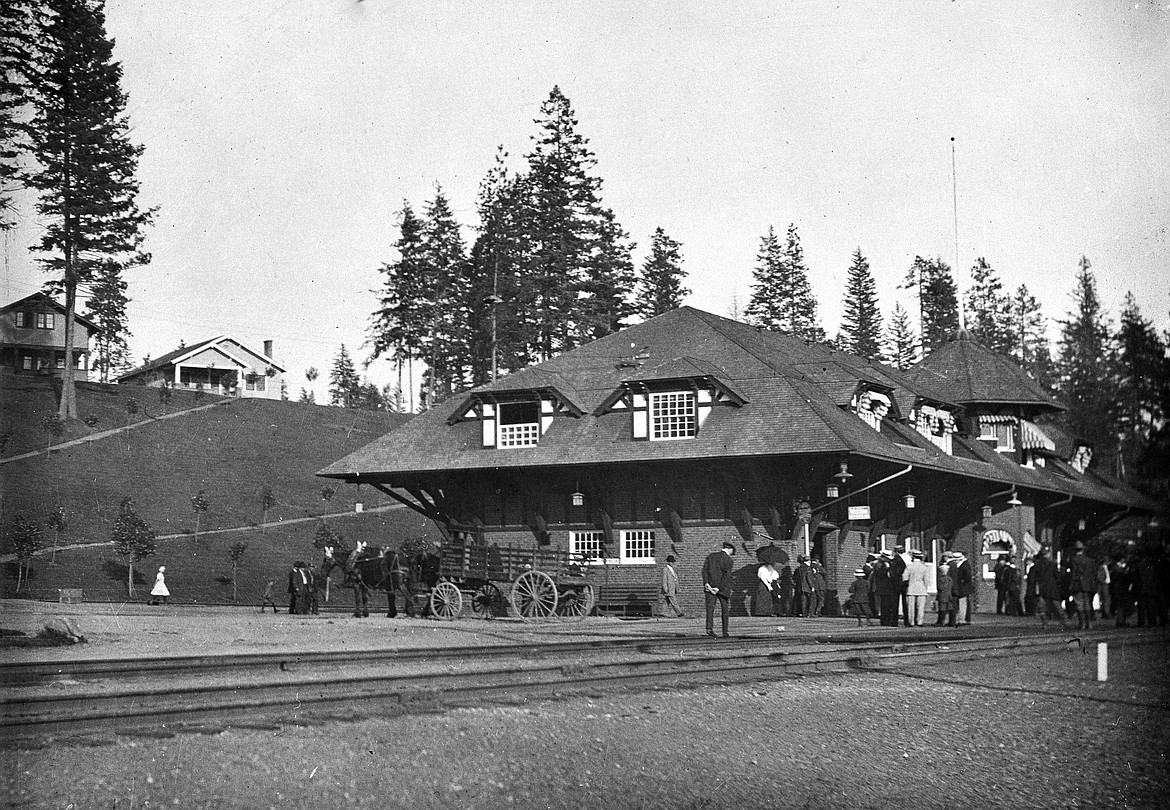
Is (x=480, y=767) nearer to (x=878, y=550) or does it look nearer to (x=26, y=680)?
(x=26, y=680)

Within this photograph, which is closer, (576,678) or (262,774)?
(262,774)

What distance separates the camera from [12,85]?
9.09 meters

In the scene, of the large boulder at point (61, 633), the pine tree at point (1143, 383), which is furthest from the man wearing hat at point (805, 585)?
the large boulder at point (61, 633)

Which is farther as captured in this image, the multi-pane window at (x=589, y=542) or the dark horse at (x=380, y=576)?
the multi-pane window at (x=589, y=542)

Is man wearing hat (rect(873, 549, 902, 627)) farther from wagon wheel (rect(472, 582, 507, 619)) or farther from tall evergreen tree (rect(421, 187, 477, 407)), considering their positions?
tall evergreen tree (rect(421, 187, 477, 407))

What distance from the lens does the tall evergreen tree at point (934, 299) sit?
310 feet

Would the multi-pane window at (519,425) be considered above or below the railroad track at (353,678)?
above

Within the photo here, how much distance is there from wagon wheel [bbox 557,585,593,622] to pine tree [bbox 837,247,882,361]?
68204 mm

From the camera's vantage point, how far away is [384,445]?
41156 mm

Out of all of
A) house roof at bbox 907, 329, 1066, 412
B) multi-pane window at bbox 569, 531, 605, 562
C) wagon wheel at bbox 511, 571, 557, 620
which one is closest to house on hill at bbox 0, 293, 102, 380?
multi-pane window at bbox 569, 531, 605, 562

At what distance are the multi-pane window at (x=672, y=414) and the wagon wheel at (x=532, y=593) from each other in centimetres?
862

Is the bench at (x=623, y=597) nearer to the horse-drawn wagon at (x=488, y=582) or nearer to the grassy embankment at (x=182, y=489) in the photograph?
the horse-drawn wagon at (x=488, y=582)

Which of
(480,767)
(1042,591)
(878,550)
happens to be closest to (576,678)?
(480,767)

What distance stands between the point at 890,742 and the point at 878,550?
28.9 meters
